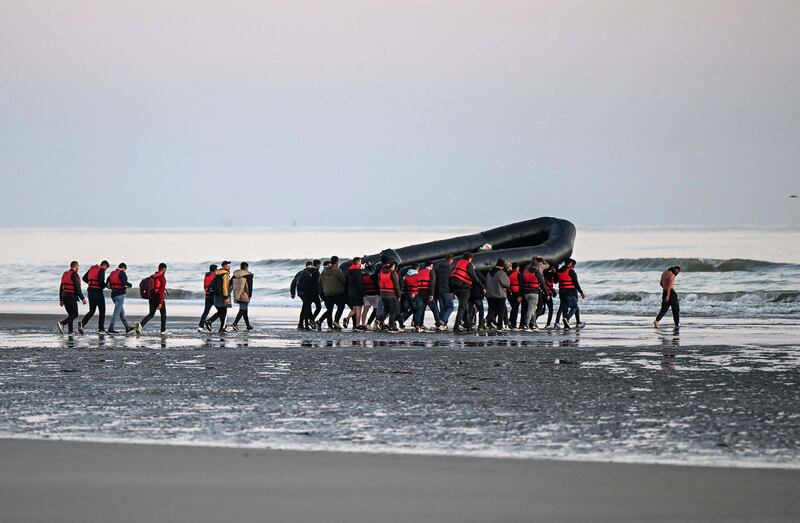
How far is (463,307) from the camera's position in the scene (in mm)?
25906

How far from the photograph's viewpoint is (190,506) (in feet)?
24.3

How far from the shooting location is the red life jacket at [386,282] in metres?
25.6

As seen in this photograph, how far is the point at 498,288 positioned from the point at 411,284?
6.01 feet

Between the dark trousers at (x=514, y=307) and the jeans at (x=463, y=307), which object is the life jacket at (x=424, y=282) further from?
the dark trousers at (x=514, y=307)

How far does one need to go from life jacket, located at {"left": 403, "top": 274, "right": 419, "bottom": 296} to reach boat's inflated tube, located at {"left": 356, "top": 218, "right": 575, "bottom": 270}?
434 centimetres

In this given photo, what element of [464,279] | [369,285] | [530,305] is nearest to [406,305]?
[369,285]

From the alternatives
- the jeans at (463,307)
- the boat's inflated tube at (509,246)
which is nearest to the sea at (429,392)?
the jeans at (463,307)

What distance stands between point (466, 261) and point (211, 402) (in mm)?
13137

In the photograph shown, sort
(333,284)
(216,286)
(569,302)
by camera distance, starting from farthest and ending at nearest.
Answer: (569,302) → (333,284) → (216,286)

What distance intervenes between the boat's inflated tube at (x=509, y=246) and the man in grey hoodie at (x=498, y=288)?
4.97 metres

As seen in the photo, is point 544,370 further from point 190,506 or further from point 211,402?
point 190,506

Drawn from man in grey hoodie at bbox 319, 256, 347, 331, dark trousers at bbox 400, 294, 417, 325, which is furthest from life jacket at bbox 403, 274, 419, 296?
man in grey hoodie at bbox 319, 256, 347, 331

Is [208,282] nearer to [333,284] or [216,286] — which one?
[216,286]

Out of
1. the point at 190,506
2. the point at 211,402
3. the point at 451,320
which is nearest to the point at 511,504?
the point at 190,506
